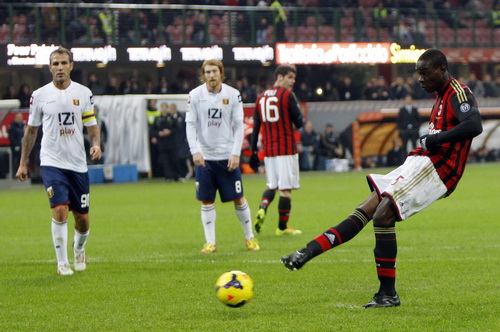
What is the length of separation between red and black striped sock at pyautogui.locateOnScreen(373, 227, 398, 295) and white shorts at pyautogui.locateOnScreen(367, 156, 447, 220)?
6.6 inches

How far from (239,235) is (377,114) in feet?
61.2

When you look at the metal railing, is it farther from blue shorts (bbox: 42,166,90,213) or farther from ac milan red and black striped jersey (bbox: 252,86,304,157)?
blue shorts (bbox: 42,166,90,213)

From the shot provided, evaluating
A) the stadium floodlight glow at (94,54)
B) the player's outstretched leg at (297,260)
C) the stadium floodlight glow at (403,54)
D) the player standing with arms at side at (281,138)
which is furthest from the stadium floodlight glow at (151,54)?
the player's outstretched leg at (297,260)

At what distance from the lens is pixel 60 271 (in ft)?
28.9

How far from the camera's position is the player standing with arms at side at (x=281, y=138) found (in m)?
12.2

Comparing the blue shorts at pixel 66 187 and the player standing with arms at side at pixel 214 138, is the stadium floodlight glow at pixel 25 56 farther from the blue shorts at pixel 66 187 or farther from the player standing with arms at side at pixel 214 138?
the blue shorts at pixel 66 187

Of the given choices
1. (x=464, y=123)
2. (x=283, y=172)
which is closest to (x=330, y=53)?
(x=283, y=172)

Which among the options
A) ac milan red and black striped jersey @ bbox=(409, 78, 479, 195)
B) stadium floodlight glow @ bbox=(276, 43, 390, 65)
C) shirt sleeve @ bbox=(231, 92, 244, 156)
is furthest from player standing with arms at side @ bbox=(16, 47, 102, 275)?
stadium floodlight glow @ bbox=(276, 43, 390, 65)

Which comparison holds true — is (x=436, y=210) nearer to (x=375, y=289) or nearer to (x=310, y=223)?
(x=310, y=223)

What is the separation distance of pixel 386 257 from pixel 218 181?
13.4ft

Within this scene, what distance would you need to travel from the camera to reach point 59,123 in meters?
8.83

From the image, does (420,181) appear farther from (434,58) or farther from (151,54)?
(151,54)

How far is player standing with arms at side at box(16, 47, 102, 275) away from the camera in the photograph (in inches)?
344

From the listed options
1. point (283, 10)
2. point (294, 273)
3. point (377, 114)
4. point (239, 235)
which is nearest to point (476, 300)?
point (294, 273)
